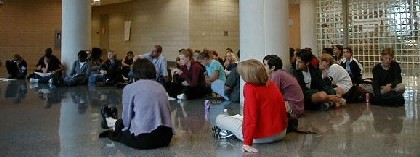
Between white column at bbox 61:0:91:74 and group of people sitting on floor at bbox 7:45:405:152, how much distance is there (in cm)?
56

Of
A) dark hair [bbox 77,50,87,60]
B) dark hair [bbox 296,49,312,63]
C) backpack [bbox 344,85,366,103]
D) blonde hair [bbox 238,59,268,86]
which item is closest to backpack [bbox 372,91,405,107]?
backpack [bbox 344,85,366,103]

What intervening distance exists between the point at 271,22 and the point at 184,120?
2732 mm

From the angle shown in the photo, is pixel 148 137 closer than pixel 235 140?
Yes

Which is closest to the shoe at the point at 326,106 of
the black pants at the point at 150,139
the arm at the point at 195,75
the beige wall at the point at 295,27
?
the arm at the point at 195,75

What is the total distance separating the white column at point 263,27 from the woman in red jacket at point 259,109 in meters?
3.48

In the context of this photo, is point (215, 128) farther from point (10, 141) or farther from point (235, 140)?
point (10, 141)

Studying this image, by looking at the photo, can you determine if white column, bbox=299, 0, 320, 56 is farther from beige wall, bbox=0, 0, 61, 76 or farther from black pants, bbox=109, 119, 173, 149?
black pants, bbox=109, 119, 173, 149

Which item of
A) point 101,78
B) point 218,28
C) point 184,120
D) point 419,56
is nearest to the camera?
point 184,120

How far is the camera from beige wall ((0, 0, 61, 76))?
26062 millimetres

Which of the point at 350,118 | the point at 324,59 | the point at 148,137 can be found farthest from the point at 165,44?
the point at 148,137

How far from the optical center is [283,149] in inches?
212

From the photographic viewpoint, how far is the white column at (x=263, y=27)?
350 inches

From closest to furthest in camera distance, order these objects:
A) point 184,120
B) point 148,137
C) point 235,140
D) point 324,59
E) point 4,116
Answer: point 148,137
point 235,140
point 184,120
point 4,116
point 324,59

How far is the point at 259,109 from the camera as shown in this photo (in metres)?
5.24
